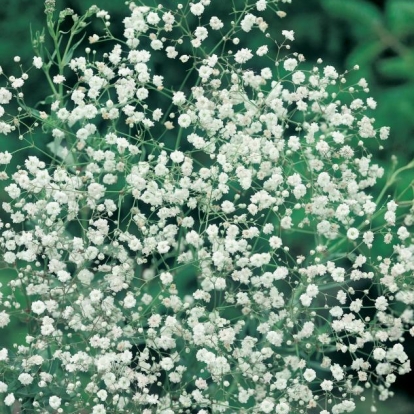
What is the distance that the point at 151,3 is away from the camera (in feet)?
9.63

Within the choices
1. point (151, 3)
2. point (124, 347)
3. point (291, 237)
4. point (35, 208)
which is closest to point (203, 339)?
point (124, 347)

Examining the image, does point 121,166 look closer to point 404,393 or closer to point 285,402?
point 285,402

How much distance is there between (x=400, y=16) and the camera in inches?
101

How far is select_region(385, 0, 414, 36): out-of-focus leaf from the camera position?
247 centimetres

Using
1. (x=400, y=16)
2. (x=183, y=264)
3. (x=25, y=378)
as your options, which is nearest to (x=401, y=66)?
(x=400, y=16)

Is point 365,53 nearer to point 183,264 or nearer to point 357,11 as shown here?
point 357,11

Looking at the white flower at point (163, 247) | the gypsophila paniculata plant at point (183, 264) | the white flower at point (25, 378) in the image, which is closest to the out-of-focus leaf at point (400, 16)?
the gypsophila paniculata plant at point (183, 264)

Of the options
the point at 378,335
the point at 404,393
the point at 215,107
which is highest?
the point at 215,107

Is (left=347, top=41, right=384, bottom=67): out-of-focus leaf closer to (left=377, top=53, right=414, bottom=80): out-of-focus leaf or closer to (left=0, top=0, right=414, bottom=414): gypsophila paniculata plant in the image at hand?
(left=377, top=53, right=414, bottom=80): out-of-focus leaf

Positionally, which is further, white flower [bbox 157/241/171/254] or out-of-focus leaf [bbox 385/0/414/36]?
out-of-focus leaf [bbox 385/0/414/36]

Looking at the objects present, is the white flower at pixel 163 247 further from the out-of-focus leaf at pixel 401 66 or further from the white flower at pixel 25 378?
the out-of-focus leaf at pixel 401 66

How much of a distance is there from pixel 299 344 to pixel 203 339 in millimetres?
268

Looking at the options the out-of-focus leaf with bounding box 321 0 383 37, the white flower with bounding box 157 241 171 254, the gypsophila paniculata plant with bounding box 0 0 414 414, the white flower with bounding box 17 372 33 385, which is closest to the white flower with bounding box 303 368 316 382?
the gypsophila paniculata plant with bounding box 0 0 414 414

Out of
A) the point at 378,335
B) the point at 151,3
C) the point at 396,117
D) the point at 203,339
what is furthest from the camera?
the point at 151,3
